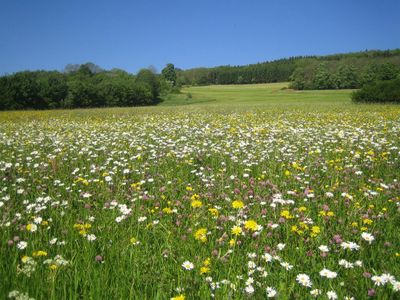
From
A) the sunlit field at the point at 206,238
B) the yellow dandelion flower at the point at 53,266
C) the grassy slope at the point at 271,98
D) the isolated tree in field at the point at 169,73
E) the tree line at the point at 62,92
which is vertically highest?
the isolated tree in field at the point at 169,73

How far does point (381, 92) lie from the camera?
1167 inches

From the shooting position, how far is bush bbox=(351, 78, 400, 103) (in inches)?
1123

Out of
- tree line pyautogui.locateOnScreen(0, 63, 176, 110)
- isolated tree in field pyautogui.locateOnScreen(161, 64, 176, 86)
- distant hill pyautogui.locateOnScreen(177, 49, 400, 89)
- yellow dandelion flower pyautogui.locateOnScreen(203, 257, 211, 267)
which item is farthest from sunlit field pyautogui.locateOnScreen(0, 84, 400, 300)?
isolated tree in field pyautogui.locateOnScreen(161, 64, 176, 86)

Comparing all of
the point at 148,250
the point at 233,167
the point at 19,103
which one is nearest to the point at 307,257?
the point at 148,250

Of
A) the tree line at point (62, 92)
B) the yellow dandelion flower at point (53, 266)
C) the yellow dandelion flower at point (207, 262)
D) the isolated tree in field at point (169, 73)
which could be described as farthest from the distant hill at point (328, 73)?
the yellow dandelion flower at point (53, 266)

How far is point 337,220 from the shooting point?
3658 mm

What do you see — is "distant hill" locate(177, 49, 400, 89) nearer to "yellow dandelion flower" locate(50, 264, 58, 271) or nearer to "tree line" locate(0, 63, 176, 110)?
"tree line" locate(0, 63, 176, 110)

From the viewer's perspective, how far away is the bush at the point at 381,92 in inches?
1123

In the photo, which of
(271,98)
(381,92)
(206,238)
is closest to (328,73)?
(271,98)

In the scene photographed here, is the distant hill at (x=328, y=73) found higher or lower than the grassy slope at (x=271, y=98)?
higher

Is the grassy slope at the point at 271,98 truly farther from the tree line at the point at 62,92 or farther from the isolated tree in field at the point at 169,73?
the isolated tree in field at the point at 169,73

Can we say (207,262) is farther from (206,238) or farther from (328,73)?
(328,73)

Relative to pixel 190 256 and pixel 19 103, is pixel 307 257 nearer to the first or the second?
pixel 190 256

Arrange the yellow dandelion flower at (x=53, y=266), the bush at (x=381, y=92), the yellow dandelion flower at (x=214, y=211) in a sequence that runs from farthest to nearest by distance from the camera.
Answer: the bush at (x=381, y=92), the yellow dandelion flower at (x=214, y=211), the yellow dandelion flower at (x=53, y=266)
